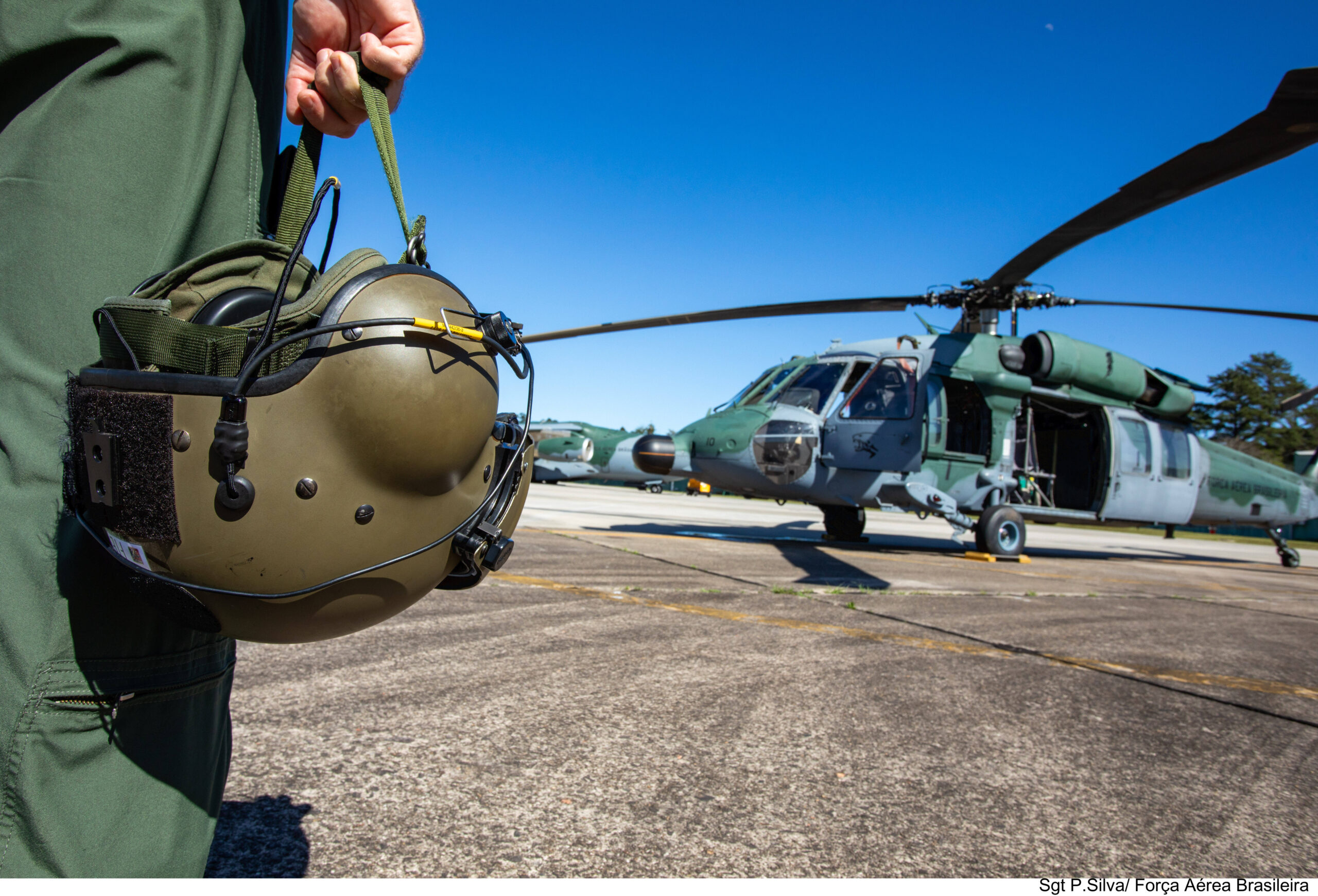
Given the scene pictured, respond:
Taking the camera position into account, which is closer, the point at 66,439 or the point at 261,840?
the point at 66,439

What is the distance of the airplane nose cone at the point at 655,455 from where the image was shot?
931cm

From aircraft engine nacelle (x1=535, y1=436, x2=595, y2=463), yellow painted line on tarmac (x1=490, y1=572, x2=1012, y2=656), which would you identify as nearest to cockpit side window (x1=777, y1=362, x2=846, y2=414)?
yellow painted line on tarmac (x1=490, y1=572, x2=1012, y2=656)

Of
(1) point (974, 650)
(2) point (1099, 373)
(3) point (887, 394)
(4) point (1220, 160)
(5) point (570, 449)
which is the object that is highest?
(4) point (1220, 160)

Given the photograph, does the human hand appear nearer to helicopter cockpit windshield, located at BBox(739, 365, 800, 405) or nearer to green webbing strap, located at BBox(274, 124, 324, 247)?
green webbing strap, located at BBox(274, 124, 324, 247)

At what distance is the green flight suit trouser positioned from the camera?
0.86m

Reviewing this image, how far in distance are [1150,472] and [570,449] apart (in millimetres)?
17383

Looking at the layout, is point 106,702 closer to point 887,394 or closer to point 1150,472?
point 887,394

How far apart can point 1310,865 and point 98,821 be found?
2.39m

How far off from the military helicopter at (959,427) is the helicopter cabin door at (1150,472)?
0.02 meters

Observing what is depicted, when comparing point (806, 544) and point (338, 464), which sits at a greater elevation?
point (338, 464)

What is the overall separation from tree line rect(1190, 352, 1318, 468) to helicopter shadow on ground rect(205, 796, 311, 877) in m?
54.2

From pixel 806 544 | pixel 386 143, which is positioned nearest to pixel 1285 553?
pixel 806 544

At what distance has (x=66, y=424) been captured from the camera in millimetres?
904

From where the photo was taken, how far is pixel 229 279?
0.96 m
